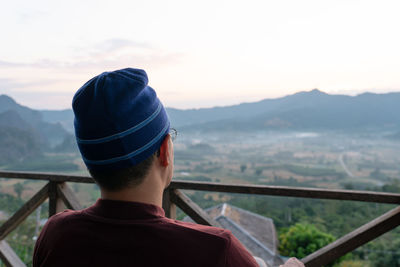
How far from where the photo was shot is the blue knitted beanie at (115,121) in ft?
2.04

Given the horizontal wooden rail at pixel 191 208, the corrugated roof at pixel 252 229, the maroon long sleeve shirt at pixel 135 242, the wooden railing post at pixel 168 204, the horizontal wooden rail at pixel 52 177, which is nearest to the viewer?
the maroon long sleeve shirt at pixel 135 242

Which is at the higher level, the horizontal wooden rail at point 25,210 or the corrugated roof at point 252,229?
the horizontal wooden rail at point 25,210

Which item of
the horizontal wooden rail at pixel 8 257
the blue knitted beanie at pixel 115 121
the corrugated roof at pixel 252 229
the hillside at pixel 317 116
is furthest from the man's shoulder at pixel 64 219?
the hillside at pixel 317 116

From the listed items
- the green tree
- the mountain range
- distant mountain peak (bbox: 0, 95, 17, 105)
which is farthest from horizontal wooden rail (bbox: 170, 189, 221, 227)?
distant mountain peak (bbox: 0, 95, 17, 105)

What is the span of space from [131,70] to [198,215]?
4.30 ft

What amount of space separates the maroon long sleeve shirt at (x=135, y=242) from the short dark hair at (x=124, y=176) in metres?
0.04

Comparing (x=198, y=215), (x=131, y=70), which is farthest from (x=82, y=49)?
(x=131, y=70)

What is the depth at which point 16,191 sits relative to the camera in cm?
1158

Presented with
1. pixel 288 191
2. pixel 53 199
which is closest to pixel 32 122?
pixel 53 199

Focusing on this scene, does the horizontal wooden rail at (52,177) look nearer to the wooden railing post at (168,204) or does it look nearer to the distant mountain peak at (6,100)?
the wooden railing post at (168,204)

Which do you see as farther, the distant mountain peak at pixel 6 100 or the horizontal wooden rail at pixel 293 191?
the distant mountain peak at pixel 6 100

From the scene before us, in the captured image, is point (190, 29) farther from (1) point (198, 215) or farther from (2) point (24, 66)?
(1) point (198, 215)

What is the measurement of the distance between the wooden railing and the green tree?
31.2ft

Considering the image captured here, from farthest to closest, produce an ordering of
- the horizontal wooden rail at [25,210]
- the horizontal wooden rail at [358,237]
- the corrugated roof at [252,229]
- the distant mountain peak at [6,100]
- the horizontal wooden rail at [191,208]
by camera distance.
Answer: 1. the distant mountain peak at [6,100]
2. the corrugated roof at [252,229]
3. the horizontal wooden rail at [25,210]
4. the horizontal wooden rail at [191,208]
5. the horizontal wooden rail at [358,237]
